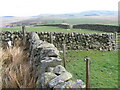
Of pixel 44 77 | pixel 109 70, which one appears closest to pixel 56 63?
pixel 44 77

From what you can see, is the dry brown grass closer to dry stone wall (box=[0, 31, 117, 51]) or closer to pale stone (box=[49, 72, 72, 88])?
pale stone (box=[49, 72, 72, 88])

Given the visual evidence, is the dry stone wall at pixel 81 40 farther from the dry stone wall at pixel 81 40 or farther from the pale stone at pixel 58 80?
the pale stone at pixel 58 80

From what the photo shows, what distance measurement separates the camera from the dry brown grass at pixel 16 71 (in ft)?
11.9

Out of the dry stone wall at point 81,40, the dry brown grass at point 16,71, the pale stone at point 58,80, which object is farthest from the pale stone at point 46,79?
the dry stone wall at point 81,40

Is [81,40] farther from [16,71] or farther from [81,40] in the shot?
[16,71]

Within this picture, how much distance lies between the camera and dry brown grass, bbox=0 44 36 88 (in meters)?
3.64

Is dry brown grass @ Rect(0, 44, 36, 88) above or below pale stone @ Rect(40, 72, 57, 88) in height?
below

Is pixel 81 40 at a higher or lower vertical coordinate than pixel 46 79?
lower

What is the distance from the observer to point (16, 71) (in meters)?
5.00

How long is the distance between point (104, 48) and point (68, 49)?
2212 millimetres

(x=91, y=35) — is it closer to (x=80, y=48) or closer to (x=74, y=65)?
(x=80, y=48)

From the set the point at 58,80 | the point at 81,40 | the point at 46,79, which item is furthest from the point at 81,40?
the point at 58,80

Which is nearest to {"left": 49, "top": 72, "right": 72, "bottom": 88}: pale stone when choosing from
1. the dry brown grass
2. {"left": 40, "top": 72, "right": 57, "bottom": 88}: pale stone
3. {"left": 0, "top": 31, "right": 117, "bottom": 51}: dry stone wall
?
{"left": 40, "top": 72, "right": 57, "bottom": 88}: pale stone

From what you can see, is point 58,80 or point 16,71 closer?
point 58,80
